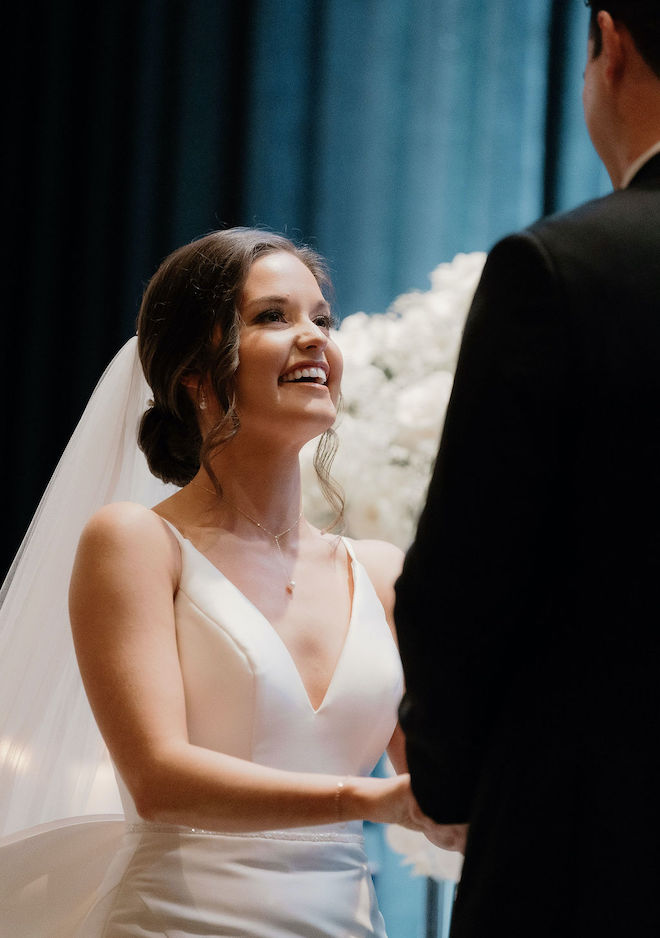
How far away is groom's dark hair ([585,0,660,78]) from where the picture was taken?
2.99 ft

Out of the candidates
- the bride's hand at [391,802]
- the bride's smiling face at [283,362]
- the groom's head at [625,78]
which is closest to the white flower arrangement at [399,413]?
the bride's smiling face at [283,362]

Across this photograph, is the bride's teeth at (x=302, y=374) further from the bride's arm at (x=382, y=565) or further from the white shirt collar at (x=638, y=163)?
the white shirt collar at (x=638, y=163)

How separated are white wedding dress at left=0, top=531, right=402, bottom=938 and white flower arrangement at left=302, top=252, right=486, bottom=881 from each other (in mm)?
289

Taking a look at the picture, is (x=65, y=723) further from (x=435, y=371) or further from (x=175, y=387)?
(x=435, y=371)

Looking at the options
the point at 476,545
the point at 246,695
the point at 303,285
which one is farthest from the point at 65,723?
the point at 476,545

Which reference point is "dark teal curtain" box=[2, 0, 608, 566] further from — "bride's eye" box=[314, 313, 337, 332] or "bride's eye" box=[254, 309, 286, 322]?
"bride's eye" box=[254, 309, 286, 322]

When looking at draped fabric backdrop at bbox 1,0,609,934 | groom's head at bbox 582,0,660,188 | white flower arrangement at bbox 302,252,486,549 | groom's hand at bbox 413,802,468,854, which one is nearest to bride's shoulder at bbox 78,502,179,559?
white flower arrangement at bbox 302,252,486,549

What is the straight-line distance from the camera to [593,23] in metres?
0.96

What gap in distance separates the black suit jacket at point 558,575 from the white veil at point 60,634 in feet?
3.47

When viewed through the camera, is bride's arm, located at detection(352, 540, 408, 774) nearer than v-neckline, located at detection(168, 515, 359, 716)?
No

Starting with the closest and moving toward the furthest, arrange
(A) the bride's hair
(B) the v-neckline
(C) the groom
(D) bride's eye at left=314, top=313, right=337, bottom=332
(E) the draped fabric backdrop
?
(C) the groom < (B) the v-neckline < (A) the bride's hair < (D) bride's eye at left=314, top=313, right=337, bottom=332 < (E) the draped fabric backdrop

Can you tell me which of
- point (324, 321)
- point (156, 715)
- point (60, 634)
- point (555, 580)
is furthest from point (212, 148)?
point (555, 580)

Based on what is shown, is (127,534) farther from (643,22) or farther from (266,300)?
(643,22)

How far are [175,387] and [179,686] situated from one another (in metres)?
→ 0.53
